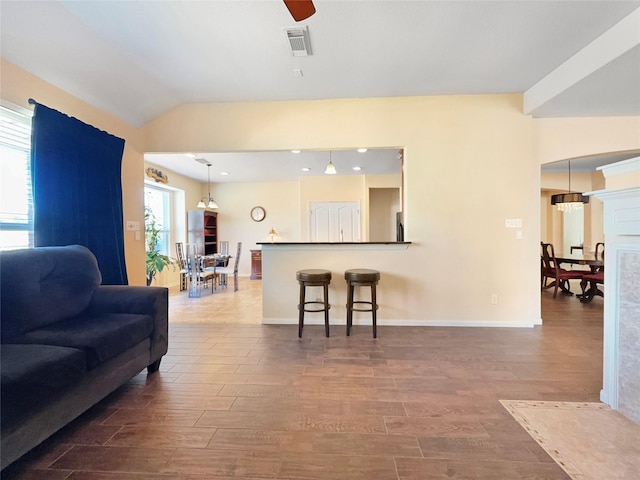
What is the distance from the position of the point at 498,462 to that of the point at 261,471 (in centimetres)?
114

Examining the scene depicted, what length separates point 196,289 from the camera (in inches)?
219

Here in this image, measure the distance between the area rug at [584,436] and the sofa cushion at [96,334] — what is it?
2493 mm

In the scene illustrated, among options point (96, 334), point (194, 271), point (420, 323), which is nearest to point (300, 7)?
point (96, 334)

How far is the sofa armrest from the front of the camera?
2254 millimetres

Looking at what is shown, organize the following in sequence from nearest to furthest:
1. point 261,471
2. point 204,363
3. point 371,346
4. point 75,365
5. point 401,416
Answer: point 261,471
point 75,365
point 401,416
point 204,363
point 371,346

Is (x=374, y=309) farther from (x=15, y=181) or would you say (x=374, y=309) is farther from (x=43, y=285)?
(x=15, y=181)

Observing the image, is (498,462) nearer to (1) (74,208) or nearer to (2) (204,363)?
(2) (204,363)

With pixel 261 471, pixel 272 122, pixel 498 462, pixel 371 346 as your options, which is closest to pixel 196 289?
pixel 272 122

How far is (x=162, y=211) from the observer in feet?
22.1

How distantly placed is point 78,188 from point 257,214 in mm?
5540

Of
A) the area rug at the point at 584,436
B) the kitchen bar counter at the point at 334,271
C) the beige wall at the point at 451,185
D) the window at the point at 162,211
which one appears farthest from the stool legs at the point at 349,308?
the window at the point at 162,211

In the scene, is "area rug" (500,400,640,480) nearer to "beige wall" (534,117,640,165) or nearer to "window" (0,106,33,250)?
"beige wall" (534,117,640,165)

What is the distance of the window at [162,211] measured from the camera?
20.8 ft

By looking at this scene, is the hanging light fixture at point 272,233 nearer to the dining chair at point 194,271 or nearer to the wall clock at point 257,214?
the wall clock at point 257,214
